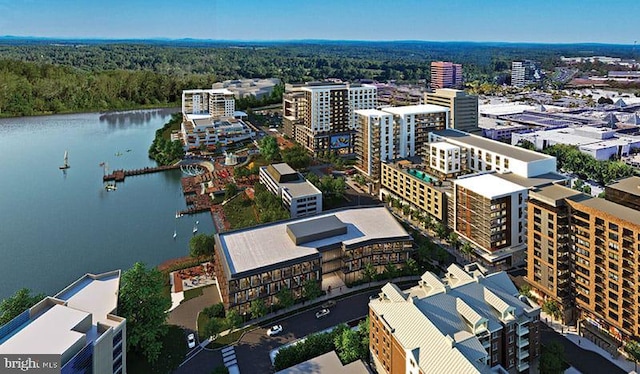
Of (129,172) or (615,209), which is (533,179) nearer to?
(615,209)

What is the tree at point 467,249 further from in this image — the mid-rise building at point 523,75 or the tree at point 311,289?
the mid-rise building at point 523,75

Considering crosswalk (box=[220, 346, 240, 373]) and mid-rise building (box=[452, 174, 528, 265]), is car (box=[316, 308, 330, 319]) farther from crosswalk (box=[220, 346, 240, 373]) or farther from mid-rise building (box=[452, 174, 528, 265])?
mid-rise building (box=[452, 174, 528, 265])

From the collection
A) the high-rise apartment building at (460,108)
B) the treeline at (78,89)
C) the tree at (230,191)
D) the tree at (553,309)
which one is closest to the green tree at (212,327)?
the tree at (553,309)

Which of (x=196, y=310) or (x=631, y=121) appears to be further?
(x=631, y=121)

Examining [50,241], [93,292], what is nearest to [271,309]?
[93,292]

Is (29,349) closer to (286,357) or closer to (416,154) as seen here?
(286,357)

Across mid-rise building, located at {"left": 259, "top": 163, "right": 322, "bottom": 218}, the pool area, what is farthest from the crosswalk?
the pool area
